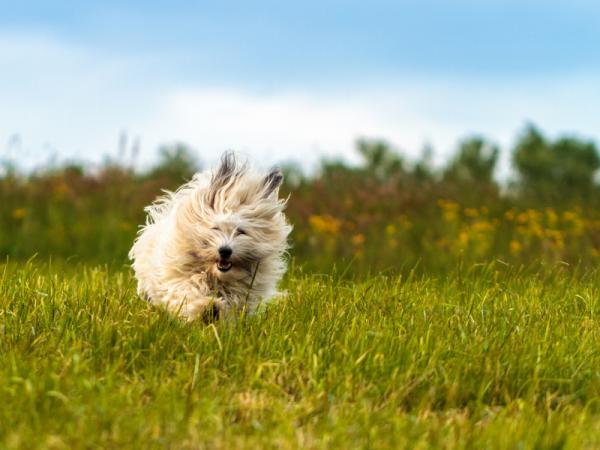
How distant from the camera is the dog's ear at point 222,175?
629 centimetres

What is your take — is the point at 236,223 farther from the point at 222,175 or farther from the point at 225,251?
the point at 222,175

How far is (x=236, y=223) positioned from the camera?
6090mm

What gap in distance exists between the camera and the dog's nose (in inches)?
235

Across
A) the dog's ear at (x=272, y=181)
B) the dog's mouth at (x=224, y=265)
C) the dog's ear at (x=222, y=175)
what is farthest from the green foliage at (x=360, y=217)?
the dog's mouth at (x=224, y=265)

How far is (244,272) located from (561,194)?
1117 centimetres

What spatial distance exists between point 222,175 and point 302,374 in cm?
222

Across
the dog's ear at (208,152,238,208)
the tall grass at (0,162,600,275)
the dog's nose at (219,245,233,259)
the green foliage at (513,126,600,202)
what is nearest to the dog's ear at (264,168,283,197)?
the dog's ear at (208,152,238,208)

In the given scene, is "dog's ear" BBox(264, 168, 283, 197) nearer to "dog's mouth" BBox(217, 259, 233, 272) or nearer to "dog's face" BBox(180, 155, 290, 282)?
"dog's face" BBox(180, 155, 290, 282)

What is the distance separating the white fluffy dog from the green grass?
395 millimetres

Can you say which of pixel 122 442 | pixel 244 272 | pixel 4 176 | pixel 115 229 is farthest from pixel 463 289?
pixel 4 176

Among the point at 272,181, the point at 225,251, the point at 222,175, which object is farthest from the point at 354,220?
the point at 225,251

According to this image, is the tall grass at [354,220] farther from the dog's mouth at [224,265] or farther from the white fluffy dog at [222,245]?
the dog's mouth at [224,265]

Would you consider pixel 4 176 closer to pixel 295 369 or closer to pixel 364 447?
pixel 295 369

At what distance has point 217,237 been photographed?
6.04 metres
